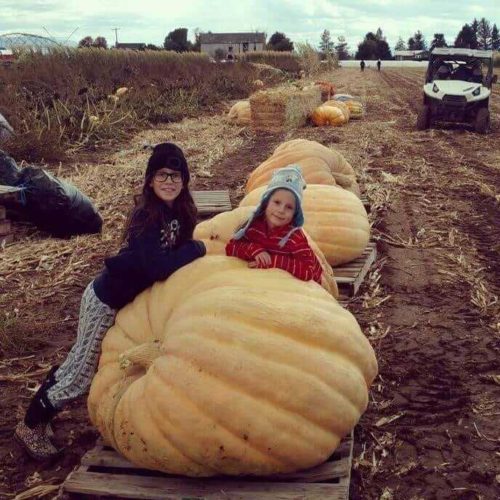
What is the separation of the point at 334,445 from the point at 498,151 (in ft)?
35.3

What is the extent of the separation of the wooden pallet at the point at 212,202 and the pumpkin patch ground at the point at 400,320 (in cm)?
31

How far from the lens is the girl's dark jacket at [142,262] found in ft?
10.1

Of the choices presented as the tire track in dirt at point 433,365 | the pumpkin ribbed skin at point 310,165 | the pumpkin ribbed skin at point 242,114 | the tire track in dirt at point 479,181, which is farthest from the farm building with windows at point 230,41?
the pumpkin ribbed skin at point 310,165

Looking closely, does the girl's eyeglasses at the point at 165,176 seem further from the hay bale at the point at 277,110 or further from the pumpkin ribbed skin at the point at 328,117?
the pumpkin ribbed skin at the point at 328,117

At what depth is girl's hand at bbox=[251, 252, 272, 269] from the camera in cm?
311

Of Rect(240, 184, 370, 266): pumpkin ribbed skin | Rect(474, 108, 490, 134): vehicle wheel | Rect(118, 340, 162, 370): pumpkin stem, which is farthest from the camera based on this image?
Rect(474, 108, 490, 134): vehicle wheel

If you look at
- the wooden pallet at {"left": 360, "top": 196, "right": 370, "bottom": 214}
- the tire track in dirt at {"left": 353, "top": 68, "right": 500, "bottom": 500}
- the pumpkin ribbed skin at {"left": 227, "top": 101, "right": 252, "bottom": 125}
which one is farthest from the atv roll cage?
the wooden pallet at {"left": 360, "top": 196, "right": 370, "bottom": 214}

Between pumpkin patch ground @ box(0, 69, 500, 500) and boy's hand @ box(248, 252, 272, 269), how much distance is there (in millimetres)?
973

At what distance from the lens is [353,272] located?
5.25 metres

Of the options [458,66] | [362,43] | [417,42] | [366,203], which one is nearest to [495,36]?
[417,42]

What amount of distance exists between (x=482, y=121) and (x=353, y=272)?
10.7 meters

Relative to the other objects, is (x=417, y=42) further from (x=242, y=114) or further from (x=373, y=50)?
(x=242, y=114)

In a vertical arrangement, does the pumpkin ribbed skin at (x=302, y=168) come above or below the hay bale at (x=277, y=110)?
above

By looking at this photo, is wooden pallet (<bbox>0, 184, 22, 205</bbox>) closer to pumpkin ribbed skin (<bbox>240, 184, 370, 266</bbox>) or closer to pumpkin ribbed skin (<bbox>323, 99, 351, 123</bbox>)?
pumpkin ribbed skin (<bbox>240, 184, 370, 266</bbox>)
